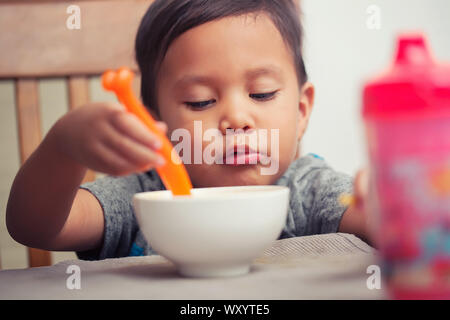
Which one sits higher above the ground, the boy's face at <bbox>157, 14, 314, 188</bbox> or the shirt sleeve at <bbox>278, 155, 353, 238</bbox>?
the boy's face at <bbox>157, 14, 314, 188</bbox>

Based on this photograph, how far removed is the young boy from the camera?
0.69 meters

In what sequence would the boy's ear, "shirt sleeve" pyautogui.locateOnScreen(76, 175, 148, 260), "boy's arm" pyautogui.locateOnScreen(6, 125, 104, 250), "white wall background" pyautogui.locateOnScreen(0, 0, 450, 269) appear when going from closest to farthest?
"boy's arm" pyautogui.locateOnScreen(6, 125, 104, 250)
"shirt sleeve" pyautogui.locateOnScreen(76, 175, 148, 260)
the boy's ear
"white wall background" pyautogui.locateOnScreen(0, 0, 450, 269)

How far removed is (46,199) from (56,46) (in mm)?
566

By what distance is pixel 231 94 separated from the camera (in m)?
0.79

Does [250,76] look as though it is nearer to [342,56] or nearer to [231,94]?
[231,94]

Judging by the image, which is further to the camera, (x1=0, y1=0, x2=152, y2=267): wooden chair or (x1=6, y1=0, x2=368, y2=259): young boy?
(x1=0, y1=0, x2=152, y2=267): wooden chair

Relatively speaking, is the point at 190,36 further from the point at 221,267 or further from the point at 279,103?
the point at 221,267

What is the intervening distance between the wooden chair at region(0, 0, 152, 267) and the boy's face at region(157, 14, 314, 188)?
286mm

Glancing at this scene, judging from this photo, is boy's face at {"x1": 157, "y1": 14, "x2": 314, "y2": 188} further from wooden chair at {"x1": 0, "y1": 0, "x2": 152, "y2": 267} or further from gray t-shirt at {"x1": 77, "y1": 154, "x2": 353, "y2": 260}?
wooden chair at {"x1": 0, "y1": 0, "x2": 152, "y2": 267}

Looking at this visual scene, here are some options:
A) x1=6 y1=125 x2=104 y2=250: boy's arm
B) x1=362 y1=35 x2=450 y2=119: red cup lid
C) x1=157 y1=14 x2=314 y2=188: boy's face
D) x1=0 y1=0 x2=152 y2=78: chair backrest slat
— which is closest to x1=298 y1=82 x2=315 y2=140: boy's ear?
x1=157 y1=14 x2=314 y2=188: boy's face

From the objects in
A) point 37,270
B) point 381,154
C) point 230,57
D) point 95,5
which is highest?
point 95,5
